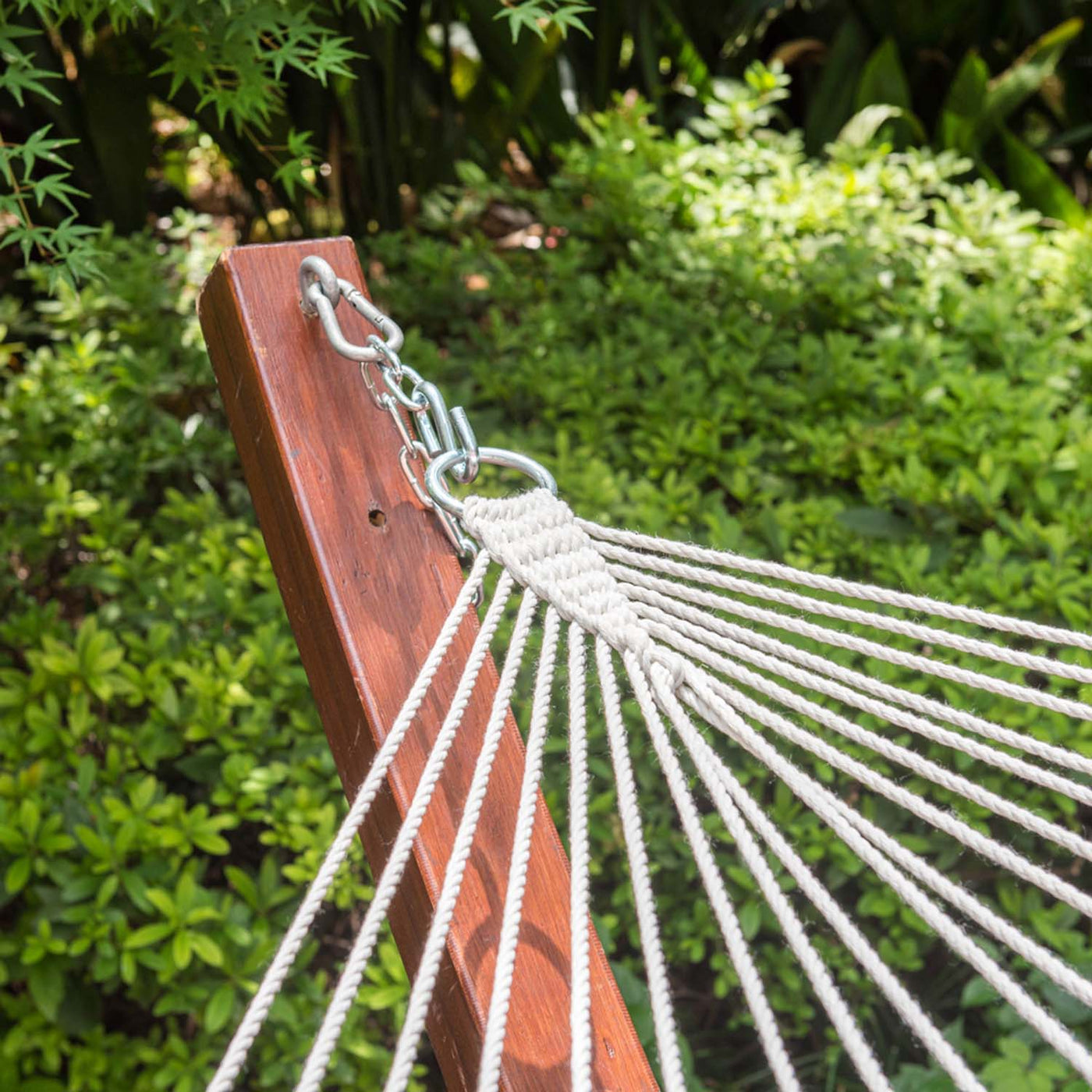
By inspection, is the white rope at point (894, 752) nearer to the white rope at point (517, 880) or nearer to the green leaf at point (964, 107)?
the white rope at point (517, 880)

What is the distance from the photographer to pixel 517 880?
1.89 ft

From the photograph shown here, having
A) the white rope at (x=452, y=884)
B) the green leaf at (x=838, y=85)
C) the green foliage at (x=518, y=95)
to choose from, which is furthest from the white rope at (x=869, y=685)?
the green leaf at (x=838, y=85)

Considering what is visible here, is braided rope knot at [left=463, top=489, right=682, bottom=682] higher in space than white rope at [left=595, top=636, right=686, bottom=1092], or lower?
higher

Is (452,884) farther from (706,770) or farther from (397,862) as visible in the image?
(706,770)

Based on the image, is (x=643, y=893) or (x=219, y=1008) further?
(x=219, y=1008)

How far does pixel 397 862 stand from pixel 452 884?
0.04m

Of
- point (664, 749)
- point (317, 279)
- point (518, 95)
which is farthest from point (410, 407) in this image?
point (518, 95)

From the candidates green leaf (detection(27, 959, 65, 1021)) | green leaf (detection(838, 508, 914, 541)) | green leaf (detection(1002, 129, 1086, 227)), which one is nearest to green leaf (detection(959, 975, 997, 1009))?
green leaf (detection(838, 508, 914, 541))

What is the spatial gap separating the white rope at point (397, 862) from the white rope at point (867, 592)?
122 millimetres

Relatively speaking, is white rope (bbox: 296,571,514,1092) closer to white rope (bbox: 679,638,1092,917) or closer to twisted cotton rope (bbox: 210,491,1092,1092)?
twisted cotton rope (bbox: 210,491,1092,1092)

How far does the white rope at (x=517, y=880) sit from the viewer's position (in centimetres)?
52

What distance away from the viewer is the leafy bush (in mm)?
1208

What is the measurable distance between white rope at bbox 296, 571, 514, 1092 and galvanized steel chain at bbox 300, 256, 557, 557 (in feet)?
0.25

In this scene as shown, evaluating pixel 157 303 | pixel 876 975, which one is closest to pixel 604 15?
pixel 157 303
